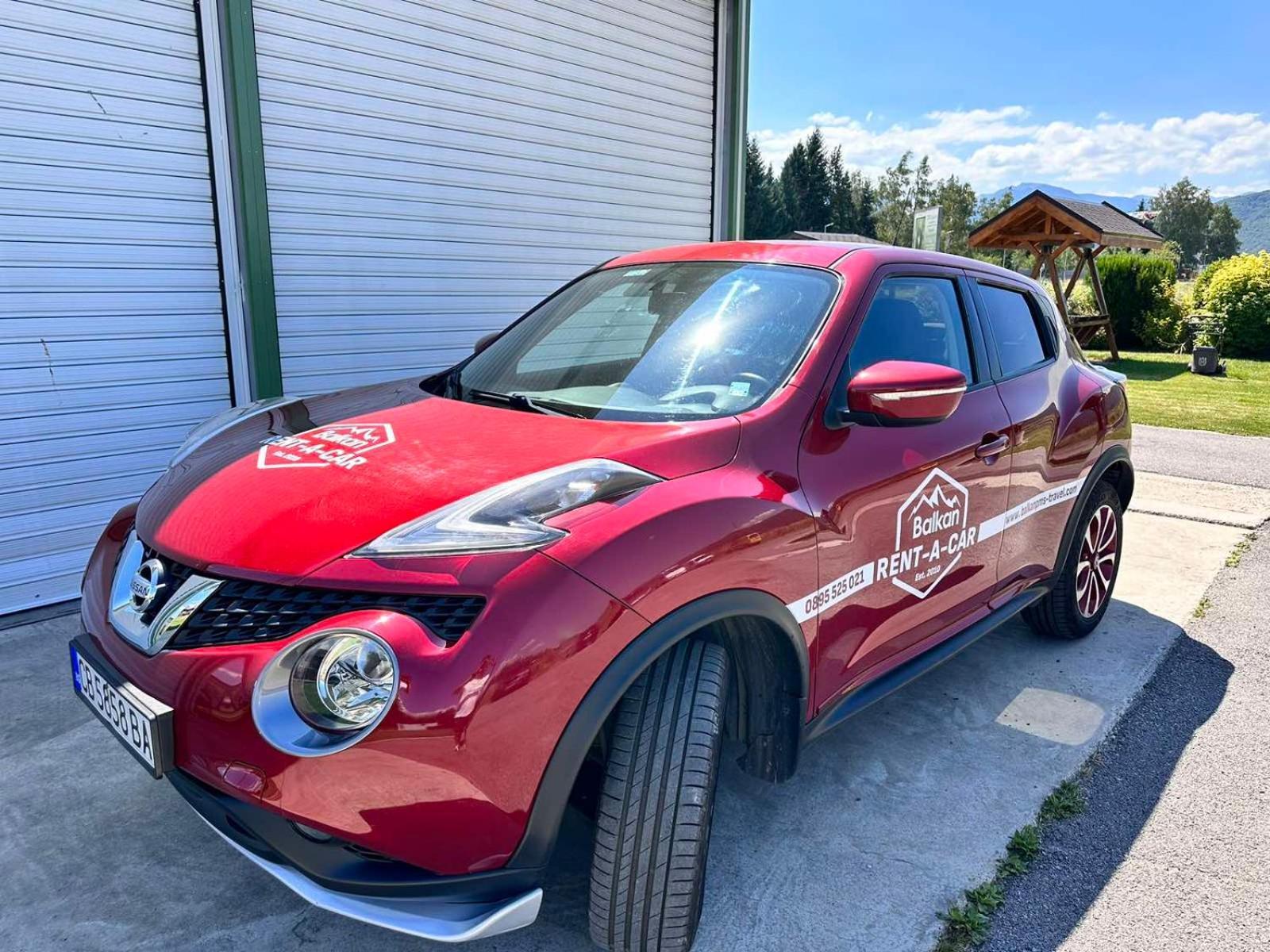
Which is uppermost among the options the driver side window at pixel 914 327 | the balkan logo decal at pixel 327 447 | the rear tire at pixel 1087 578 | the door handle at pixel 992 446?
the driver side window at pixel 914 327

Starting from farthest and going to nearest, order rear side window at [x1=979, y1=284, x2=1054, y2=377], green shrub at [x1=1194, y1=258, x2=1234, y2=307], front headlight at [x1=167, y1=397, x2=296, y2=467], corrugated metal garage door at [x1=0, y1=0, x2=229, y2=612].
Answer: green shrub at [x1=1194, y1=258, x2=1234, y2=307]
corrugated metal garage door at [x1=0, y1=0, x2=229, y2=612]
rear side window at [x1=979, y1=284, x2=1054, y2=377]
front headlight at [x1=167, y1=397, x2=296, y2=467]

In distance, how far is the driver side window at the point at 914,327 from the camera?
259 centimetres

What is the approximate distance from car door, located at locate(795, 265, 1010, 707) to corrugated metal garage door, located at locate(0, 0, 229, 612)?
3.67 metres

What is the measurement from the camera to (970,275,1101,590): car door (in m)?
3.18

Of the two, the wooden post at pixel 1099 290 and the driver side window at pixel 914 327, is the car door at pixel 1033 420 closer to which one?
the driver side window at pixel 914 327

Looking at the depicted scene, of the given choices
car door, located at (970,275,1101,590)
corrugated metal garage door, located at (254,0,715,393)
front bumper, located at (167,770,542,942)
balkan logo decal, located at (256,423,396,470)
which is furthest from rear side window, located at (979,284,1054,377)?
corrugated metal garage door, located at (254,0,715,393)

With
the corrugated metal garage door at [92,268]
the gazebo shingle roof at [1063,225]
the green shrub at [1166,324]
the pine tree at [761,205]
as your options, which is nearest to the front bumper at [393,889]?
the corrugated metal garage door at [92,268]

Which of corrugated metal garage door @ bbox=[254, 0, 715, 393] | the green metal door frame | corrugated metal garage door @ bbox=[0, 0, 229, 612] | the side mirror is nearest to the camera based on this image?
the side mirror

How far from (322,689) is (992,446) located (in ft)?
7.62

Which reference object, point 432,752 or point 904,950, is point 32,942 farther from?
point 904,950

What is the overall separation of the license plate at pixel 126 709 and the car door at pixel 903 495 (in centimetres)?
145

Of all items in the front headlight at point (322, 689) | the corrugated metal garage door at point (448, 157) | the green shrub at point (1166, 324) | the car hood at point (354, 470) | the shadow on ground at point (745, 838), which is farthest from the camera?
the green shrub at point (1166, 324)

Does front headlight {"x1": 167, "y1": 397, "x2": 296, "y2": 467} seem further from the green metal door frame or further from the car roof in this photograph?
the green metal door frame

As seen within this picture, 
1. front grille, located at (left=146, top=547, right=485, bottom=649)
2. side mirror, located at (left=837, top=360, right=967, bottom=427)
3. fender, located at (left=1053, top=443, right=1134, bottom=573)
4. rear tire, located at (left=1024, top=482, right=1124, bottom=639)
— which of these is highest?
side mirror, located at (left=837, top=360, right=967, bottom=427)
